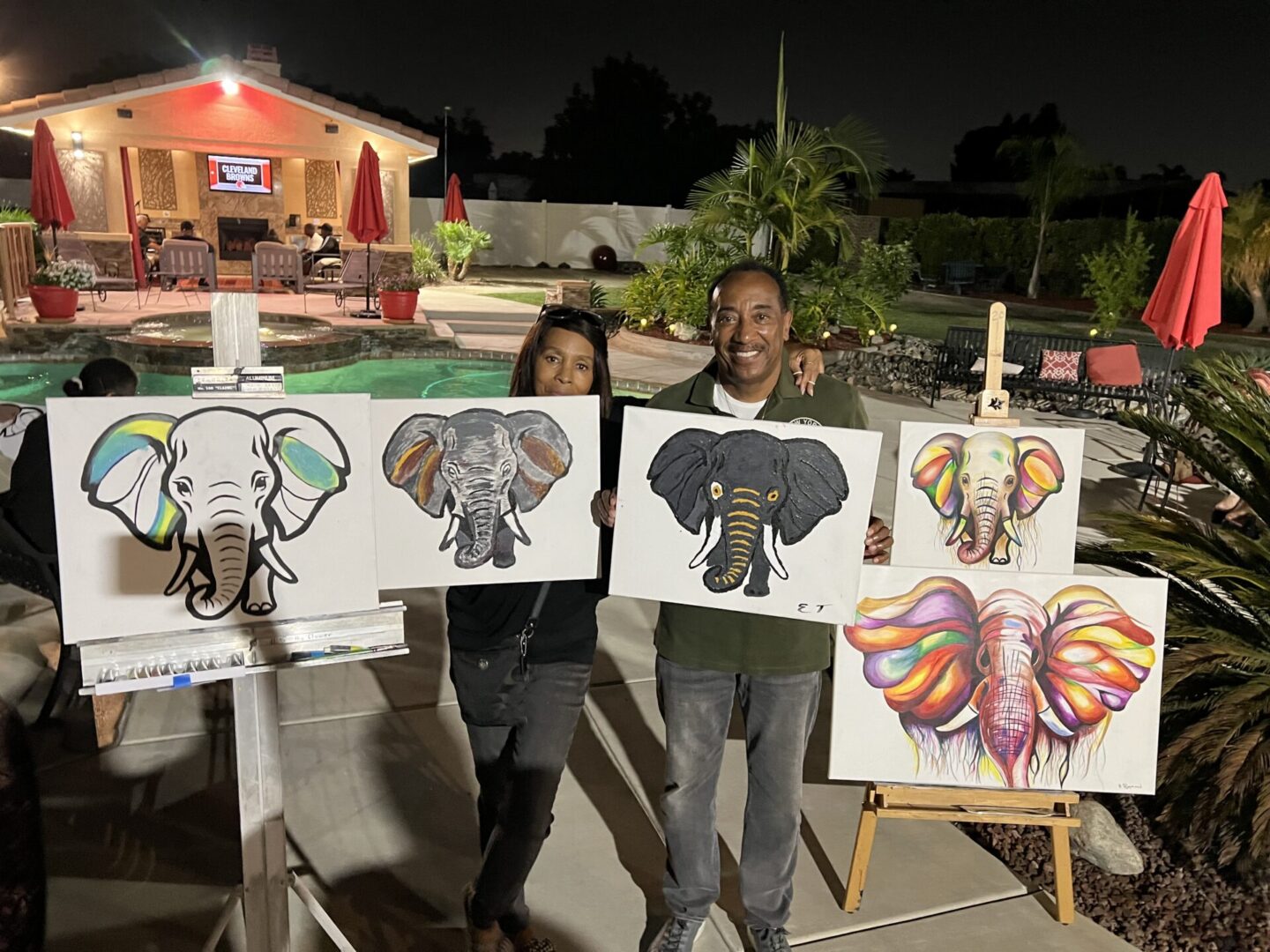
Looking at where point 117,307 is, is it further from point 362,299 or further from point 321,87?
point 321,87

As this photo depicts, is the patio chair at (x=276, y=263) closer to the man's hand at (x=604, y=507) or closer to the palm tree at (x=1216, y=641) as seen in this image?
the man's hand at (x=604, y=507)

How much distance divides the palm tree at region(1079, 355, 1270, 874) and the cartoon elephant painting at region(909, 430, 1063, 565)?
442 mm

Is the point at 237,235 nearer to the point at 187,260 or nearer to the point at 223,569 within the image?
the point at 187,260

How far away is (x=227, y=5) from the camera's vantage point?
6269cm

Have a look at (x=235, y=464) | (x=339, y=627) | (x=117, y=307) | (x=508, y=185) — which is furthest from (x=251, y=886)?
(x=508, y=185)

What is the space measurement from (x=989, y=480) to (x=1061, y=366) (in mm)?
8567

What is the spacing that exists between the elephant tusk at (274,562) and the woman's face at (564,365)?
2.76ft

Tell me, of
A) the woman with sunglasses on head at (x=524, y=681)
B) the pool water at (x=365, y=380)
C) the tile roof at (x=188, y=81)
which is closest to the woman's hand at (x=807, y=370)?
the woman with sunglasses on head at (x=524, y=681)

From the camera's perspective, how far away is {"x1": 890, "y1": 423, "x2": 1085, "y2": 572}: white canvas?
322cm

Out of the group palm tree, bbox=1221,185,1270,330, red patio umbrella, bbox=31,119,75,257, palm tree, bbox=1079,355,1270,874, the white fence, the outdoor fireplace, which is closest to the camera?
palm tree, bbox=1079,355,1270,874

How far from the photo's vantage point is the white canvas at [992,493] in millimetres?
3217

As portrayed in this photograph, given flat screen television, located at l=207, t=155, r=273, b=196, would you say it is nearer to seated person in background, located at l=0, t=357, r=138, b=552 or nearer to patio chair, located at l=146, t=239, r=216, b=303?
patio chair, located at l=146, t=239, r=216, b=303

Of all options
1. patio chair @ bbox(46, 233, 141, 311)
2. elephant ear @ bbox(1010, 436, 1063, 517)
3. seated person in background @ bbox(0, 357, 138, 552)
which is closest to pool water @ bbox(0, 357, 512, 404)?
patio chair @ bbox(46, 233, 141, 311)
